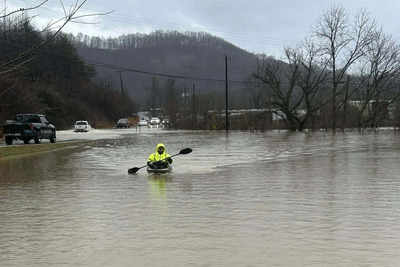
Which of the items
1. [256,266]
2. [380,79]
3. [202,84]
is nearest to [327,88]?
[380,79]

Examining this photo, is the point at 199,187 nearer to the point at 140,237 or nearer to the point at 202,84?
the point at 140,237

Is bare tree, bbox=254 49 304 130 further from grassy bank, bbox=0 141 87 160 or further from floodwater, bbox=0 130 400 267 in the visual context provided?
floodwater, bbox=0 130 400 267

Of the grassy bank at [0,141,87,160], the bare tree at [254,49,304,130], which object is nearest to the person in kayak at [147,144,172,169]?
the grassy bank at [0,141,87,160]

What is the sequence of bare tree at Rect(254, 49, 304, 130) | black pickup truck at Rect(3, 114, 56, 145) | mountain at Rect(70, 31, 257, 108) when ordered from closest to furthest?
black pickup truck at Rect(3, 114, 56, 145), bare tree at Rect(254, 49, 304, 130), mountain at Rect(70, 31, 257, 108)

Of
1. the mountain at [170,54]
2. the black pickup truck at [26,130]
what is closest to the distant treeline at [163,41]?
the mountain at [170,54]

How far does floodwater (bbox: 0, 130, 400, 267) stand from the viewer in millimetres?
7711

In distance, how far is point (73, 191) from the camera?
14984mm

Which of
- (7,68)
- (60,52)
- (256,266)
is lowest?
(256,266)

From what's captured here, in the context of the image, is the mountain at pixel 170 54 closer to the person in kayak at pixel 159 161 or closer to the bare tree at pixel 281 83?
the bare tree at pixel 281 83

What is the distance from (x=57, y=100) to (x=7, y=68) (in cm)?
8521

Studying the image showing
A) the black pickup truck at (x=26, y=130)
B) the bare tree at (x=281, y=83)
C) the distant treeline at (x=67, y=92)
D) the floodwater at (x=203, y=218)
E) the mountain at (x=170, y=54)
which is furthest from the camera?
the mountain at (x=170, y=54)

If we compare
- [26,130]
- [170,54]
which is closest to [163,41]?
[170,54]

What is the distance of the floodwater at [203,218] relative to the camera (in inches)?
304

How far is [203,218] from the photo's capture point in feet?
34.9
